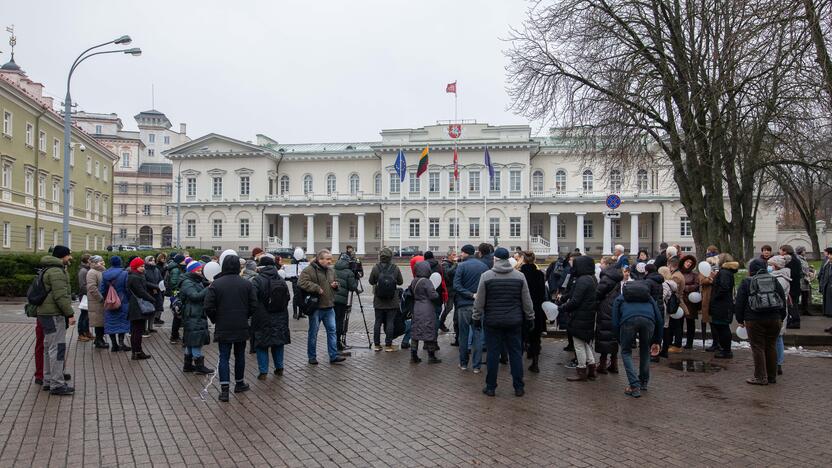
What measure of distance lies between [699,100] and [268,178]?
54057mm

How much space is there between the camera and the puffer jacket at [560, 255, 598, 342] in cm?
845

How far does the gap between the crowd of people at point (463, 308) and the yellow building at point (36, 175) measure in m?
28.3

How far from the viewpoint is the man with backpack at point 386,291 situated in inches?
418

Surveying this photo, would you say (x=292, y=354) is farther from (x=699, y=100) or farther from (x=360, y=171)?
(x=360, y=171)

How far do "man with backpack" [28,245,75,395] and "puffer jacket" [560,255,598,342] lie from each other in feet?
22.7

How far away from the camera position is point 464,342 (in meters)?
9.71

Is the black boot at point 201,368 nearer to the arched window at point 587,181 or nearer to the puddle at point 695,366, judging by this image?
the puddle at point 695,366

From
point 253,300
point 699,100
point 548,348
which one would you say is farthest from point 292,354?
point 699,100

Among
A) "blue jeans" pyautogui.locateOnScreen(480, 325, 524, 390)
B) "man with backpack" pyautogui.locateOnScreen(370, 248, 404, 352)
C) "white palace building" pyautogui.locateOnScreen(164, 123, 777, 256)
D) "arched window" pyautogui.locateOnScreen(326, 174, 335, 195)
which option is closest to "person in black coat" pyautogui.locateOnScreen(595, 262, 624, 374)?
"blue jeans" pyautogui.locateOnScreen(480, 325, 524, 390)

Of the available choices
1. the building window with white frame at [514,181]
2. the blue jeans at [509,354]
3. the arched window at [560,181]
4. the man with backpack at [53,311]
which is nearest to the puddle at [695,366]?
the blue jeans at [509,354]

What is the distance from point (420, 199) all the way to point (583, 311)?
2069 inches

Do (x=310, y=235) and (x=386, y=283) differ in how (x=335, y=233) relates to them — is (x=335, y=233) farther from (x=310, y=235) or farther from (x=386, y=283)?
(x=386, y=283)

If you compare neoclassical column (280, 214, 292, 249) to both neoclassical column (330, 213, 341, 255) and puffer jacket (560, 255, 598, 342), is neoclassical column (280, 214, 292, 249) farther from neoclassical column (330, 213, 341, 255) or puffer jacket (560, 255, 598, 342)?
puffer jacket (560, 255, 598, 342)

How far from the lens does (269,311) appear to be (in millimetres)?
8664
